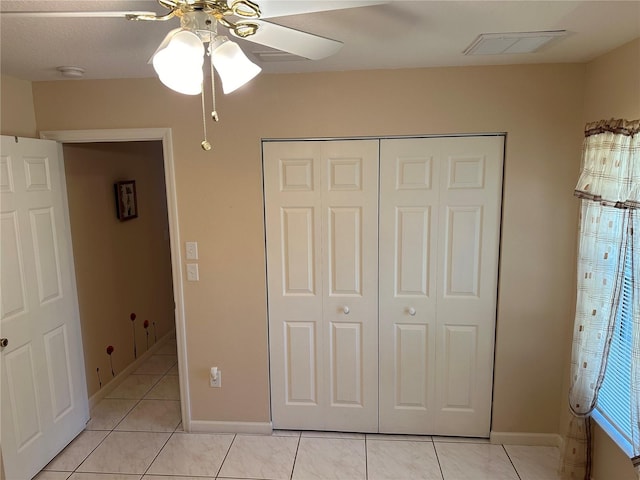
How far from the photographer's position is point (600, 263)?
2.15 m

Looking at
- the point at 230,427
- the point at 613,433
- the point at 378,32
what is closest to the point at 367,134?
the point at 378,32

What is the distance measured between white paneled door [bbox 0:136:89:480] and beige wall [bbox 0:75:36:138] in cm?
17

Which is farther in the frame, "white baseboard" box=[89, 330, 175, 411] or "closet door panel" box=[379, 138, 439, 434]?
"white baseboard" box=[89, 330, 175, 411]

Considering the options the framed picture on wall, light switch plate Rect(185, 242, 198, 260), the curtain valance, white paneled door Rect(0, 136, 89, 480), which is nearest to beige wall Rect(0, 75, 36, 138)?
white paneled door Rect(0, 136, 89, 480)

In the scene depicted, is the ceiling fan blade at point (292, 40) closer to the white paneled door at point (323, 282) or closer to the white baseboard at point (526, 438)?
the white paneled door at point (323, 282)

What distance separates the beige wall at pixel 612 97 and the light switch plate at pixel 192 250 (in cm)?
245

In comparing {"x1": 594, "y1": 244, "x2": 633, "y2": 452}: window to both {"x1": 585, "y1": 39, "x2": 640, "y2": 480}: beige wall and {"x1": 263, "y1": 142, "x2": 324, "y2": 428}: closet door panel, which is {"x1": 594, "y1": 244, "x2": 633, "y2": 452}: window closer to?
{"x1": 585, "y1": 39, "x2": 640, "y2": 480}: beige wall

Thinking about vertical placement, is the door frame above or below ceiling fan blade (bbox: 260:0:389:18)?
below

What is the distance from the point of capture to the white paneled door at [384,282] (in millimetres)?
2688

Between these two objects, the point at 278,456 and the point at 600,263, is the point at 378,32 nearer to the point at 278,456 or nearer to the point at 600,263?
the point at 600,263

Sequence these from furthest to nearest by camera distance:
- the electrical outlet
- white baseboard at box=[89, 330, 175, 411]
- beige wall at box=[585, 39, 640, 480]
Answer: white baseboard at box=[89, 330, 175, 411] → the electrical outlet → beige wall at box=[585, 39, 640, 480]

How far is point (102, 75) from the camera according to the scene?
8.62 ft

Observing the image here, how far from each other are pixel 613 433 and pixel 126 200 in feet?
12.4

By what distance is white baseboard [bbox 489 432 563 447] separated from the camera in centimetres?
281
